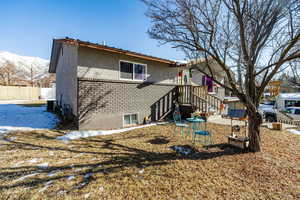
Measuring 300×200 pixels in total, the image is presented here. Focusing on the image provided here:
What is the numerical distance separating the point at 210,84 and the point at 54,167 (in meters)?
12.8

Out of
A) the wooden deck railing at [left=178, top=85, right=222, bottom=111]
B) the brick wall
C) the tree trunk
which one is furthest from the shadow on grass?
the wooden deck railing at [left=178, top=85, right=222, bottom=111]

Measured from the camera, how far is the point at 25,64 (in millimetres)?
44281

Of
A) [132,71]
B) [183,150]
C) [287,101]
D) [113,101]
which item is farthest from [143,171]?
[287,101]

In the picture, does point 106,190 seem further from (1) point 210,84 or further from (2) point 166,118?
(1) point 210,84

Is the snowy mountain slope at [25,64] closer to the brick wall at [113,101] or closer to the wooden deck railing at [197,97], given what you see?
the brick wall at [113,101]

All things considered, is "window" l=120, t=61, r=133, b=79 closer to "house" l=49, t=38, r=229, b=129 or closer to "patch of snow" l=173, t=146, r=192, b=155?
"house" l=49, t=38, r=229, b=129

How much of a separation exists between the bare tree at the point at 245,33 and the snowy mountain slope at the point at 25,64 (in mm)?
43180

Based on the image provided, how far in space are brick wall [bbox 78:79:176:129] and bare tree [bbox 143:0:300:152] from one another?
341 centimetres

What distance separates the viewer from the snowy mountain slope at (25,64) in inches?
1451

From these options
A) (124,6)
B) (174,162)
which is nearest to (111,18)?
(124,6)

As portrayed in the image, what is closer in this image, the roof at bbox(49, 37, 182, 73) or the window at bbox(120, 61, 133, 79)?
the roof at bbox(49, 37, 182, 73)

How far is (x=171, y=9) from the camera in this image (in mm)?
4594

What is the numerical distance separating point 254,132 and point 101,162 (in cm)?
445

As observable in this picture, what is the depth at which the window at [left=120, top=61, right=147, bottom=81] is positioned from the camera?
24.9 ft
